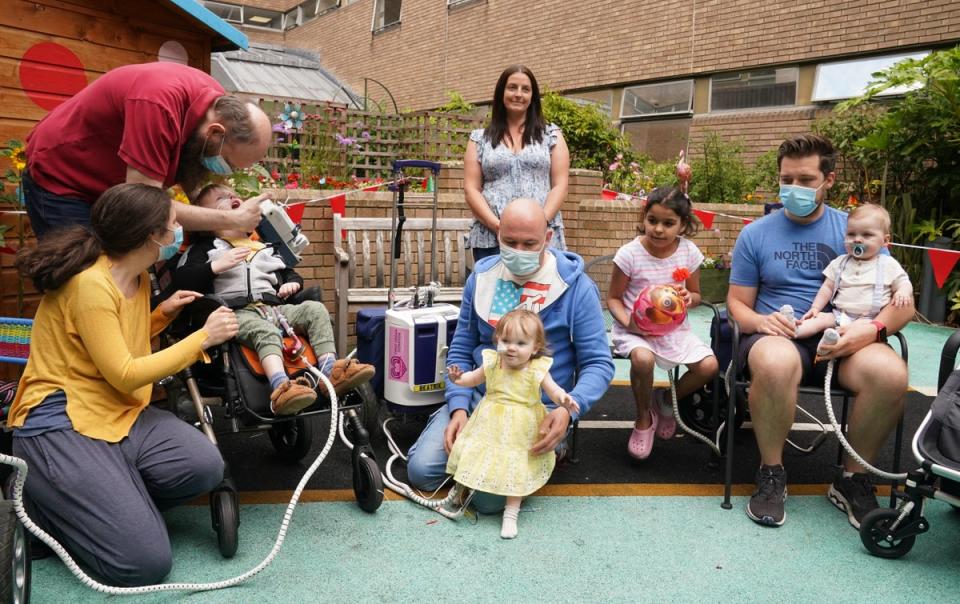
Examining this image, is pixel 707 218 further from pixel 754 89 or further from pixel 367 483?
pixel 367 483

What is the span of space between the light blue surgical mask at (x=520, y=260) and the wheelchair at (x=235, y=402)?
82cm

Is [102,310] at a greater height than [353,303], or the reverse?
[102,310]

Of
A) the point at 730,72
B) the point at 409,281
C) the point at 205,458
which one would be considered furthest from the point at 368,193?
the point at 730,72

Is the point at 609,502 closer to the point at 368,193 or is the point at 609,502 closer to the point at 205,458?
the point at 205,458

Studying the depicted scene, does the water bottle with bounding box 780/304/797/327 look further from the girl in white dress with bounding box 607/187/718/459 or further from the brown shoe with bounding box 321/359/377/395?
the brown shoe with bounding box 321/359/377/395

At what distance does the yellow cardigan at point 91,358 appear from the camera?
8.45 feet

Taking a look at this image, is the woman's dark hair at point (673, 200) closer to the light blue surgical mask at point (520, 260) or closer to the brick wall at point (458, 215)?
the light blue surgical mask at point (520, 260)

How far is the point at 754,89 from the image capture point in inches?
414

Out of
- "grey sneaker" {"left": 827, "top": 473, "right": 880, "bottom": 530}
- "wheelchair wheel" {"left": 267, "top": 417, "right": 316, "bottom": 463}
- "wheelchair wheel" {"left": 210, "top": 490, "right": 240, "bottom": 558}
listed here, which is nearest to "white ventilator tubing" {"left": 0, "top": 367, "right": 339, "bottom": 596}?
"wheelchair wheel" {"left": 210, "top": 490, "right": 240, "bottom": 558}

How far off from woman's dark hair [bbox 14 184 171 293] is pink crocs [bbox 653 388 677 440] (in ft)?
8.25

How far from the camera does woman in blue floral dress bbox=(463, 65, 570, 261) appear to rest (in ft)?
13.7

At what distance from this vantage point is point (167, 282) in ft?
11.8

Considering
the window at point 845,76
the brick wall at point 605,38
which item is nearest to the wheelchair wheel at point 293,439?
the window at point 845,76

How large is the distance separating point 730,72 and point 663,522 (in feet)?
29.6
